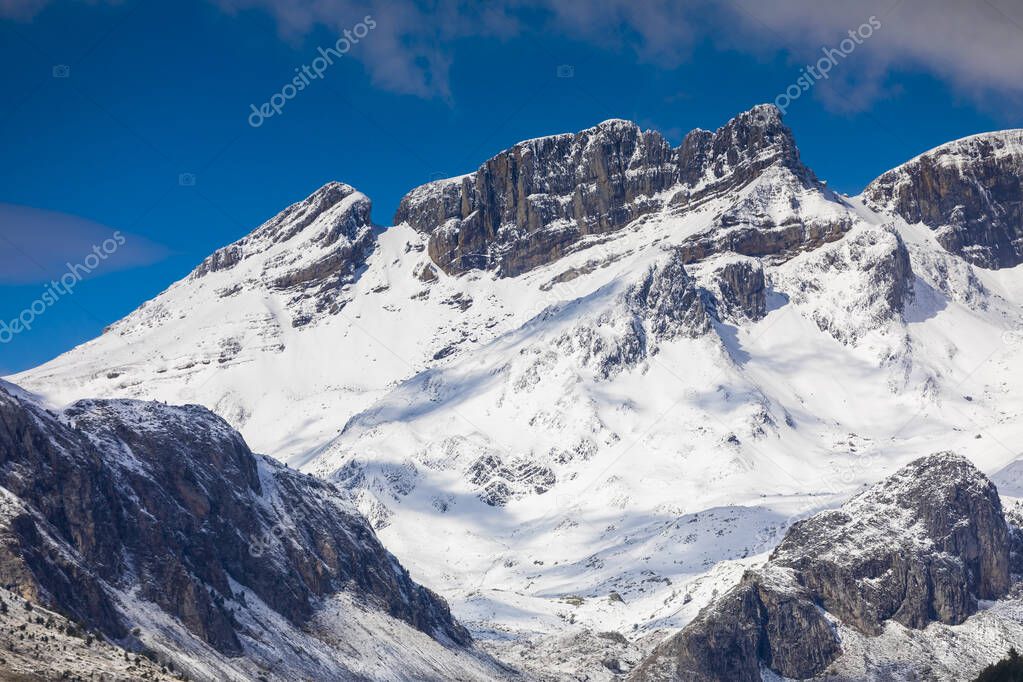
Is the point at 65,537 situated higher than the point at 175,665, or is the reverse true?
the point at 65,537

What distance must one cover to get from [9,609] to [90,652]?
28.5 feet

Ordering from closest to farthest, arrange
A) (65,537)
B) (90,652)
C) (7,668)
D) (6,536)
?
1. (7,668)
2. (90,652)
3. (6,536)
4. (65,537)

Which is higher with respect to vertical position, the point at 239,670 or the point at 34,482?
the point at 34,482

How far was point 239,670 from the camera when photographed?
652 feet

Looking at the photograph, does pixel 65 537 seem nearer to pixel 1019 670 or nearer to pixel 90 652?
pixel 90 652

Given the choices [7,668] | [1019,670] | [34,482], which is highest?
[34,482]

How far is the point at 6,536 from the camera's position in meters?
170

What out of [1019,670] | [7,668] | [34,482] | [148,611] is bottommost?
[1019,670]

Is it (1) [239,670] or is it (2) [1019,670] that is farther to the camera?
(1) [239,670]

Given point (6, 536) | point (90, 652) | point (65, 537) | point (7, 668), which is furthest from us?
point (65, 537)

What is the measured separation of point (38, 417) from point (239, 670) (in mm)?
38230

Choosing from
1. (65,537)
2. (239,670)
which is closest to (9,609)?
(65,537)

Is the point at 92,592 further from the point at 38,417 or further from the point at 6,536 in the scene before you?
the point at 38,417

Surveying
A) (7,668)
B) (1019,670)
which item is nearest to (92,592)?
(7,668)
